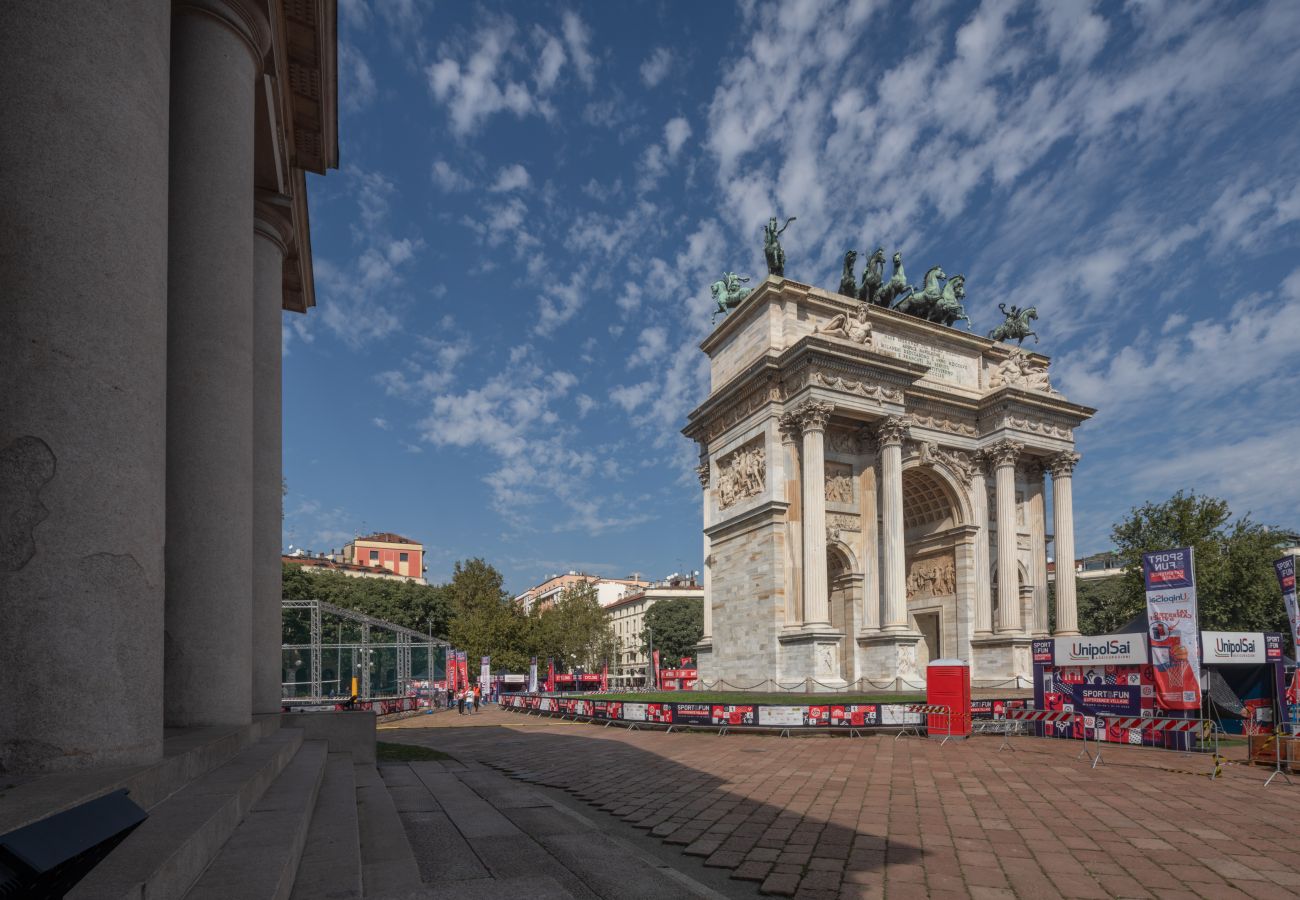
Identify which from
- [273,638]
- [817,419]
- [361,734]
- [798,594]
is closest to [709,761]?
[361,734]

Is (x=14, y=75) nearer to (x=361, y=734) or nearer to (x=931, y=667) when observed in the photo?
(x=361, y=734)

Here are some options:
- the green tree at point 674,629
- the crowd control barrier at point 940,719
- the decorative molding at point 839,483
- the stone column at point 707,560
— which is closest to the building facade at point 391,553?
the green tree at point 674,629

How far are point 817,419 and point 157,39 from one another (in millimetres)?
27797

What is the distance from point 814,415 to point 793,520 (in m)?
4.14

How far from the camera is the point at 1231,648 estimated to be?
18125mm

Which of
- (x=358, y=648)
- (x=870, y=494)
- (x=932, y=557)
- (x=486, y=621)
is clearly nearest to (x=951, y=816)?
(x=870, y=494)

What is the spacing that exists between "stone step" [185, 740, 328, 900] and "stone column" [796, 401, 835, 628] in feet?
81.3

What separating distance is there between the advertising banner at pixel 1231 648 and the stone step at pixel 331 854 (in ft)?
60.2

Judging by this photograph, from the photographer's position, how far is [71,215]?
4176 mm

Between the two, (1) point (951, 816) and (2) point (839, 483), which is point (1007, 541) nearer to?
(2) point (839, 483)

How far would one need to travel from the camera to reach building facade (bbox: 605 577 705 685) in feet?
346

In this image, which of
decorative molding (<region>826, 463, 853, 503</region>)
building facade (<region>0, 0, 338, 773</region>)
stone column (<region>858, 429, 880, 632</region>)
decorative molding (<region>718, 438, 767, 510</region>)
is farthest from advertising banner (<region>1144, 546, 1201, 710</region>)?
building facade (<region>0, 0, 338, 773</region>)

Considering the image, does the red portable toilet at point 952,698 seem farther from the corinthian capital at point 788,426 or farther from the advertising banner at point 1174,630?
the corinthian capital at point 788,426

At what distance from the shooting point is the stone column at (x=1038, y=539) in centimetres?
3803
